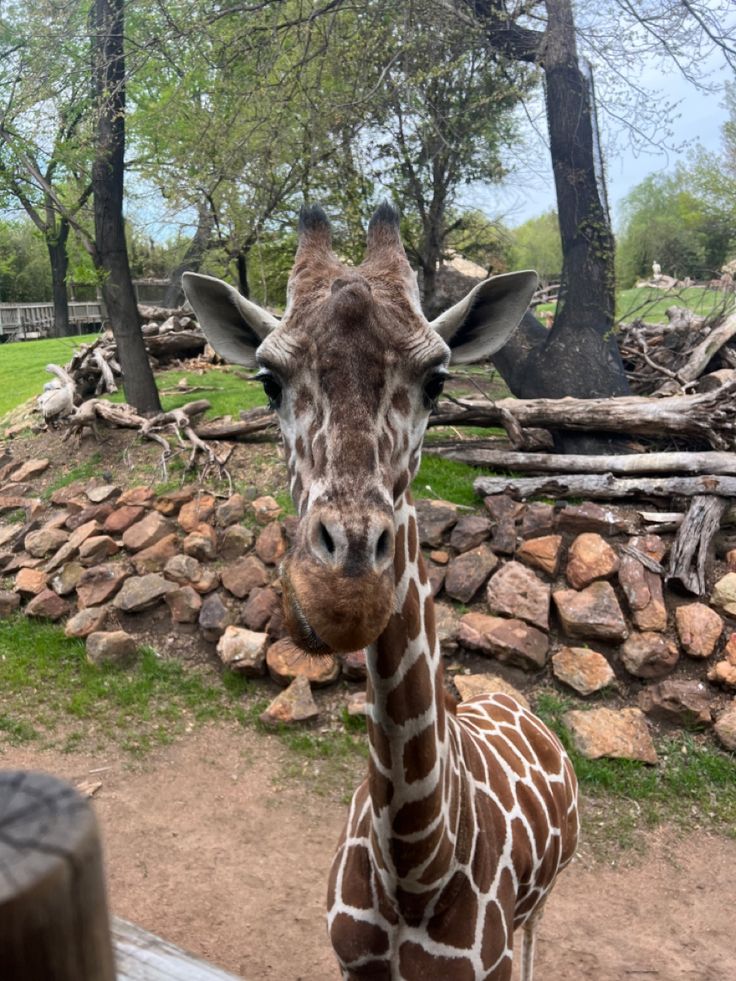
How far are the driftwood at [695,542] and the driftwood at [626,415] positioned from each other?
3.45 feet

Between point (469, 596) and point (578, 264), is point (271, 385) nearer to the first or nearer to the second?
point (469, 596)

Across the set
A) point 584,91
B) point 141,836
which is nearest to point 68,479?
point 141,836

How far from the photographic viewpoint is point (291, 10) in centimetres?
942

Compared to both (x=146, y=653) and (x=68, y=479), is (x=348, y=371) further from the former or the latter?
(x=68, y=479)

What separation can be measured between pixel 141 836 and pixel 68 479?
524 centimetres

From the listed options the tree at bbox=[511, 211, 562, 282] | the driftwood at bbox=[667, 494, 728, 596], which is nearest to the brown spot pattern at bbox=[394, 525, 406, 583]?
the driftwood at bbox=[667, 494, 728, 596]

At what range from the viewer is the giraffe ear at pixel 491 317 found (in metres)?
2.55

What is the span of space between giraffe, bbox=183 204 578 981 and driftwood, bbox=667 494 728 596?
3.74 metres

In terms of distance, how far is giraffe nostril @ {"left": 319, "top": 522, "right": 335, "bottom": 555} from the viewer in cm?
158

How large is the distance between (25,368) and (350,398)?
18.8 metres

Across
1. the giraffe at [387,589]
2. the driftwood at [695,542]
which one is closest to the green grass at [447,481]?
the driftwood at [695,542]

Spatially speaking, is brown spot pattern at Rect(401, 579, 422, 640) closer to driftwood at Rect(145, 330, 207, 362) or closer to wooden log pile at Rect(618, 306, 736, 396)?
wooden log pile at Rect(618, 306, 736, 396)

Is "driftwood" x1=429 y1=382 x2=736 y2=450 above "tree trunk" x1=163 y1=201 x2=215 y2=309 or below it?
below

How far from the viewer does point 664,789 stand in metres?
4.89
